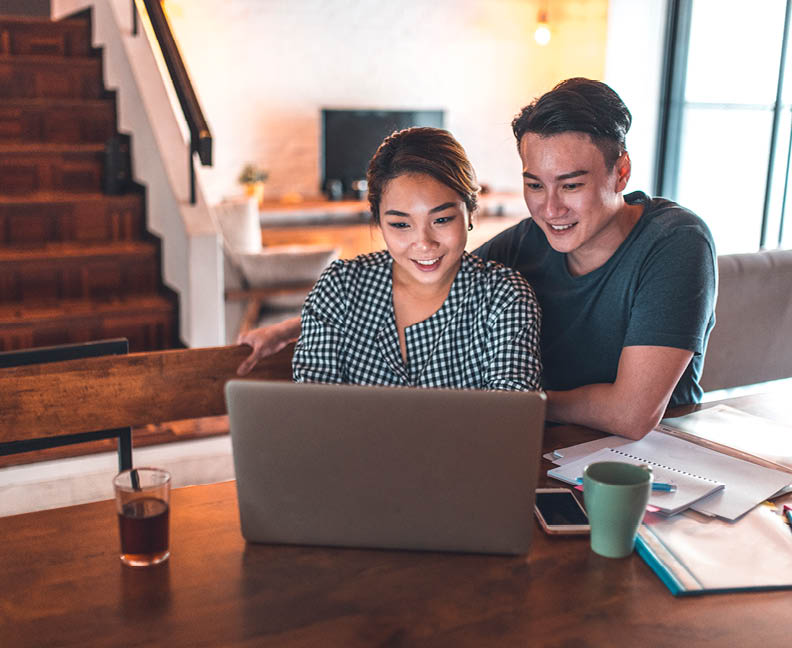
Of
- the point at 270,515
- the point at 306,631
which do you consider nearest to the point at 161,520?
the point at 270,515

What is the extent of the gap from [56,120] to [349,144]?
11.6 feet

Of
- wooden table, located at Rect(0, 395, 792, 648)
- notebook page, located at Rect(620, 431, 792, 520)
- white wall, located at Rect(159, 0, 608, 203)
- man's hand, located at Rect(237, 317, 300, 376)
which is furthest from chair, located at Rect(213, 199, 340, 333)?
white wall, located at Rect(159, 0, 608, 203)

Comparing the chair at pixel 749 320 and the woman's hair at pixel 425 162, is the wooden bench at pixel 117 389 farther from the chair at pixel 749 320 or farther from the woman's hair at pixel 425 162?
the chair at pixel 749 320

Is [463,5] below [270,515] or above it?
above

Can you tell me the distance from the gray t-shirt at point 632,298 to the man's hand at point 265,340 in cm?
51

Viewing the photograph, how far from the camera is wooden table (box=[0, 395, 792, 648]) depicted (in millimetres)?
865

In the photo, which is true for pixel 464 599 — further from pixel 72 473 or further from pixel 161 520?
pixel 72 473

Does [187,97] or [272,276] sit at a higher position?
[187,97]

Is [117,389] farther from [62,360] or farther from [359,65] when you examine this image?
[359,65]

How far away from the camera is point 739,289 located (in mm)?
2102

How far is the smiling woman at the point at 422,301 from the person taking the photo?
148 centimetres

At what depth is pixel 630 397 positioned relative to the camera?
139cm

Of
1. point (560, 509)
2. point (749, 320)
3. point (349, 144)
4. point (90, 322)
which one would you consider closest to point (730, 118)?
point (349, 144)

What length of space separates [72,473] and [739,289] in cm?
203
